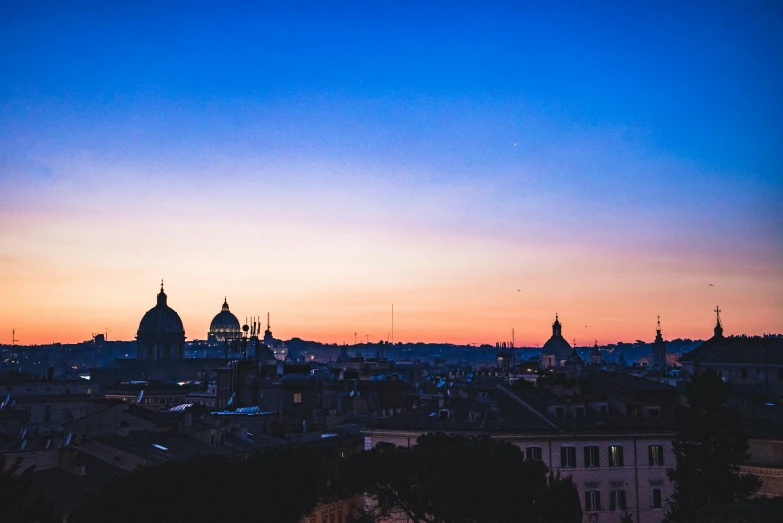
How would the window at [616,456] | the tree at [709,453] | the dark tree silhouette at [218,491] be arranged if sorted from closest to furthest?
the dark tree silhouette at [218,491] → the tree at [709,453] → the window at [616,456]

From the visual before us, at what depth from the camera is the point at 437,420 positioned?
159ft

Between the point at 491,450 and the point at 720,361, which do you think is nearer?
the point at 491,450

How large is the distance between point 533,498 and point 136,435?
92.4 ft

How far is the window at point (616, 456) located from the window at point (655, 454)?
1.48 meters

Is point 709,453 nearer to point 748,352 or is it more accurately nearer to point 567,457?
point 567,457

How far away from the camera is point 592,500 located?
45.2 metres

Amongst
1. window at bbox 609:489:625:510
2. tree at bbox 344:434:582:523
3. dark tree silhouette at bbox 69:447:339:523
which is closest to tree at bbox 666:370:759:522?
window at bbox 609:489:625:510

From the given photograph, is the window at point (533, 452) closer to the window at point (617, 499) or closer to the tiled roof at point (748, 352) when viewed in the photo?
the window at point (617, 499)

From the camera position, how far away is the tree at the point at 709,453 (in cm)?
3872

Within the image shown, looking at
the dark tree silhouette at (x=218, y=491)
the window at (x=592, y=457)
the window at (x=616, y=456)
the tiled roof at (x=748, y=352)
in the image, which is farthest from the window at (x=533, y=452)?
the tiled roof at (x=748, y=352)

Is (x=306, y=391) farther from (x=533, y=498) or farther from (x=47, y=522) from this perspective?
(x=47, y=522)

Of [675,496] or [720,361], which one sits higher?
[720,361]

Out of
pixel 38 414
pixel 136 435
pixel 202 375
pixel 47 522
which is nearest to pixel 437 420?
pixel 136 435

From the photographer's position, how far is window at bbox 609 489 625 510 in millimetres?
45250
